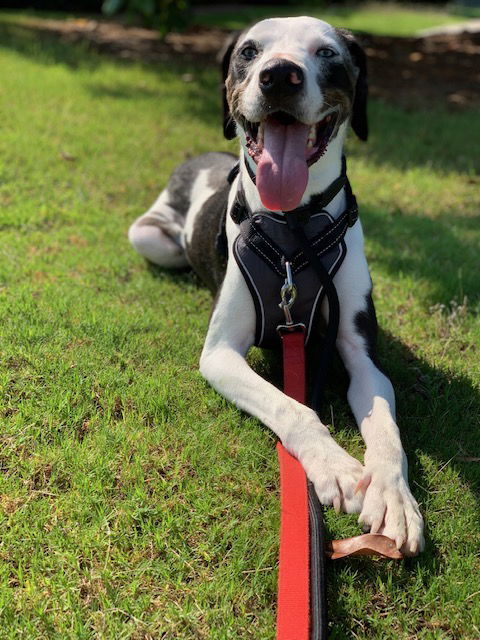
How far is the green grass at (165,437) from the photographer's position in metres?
2.19

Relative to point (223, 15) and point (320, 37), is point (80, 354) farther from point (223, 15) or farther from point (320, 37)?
point (223, 15)

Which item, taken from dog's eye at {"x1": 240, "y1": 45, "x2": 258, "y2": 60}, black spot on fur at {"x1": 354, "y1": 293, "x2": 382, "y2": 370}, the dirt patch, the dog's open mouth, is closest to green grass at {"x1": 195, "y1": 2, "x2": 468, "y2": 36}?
the dirt patch

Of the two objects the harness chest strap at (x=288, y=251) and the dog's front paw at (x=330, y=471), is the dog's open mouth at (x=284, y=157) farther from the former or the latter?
the dog's front paw at (x=330, y=471)

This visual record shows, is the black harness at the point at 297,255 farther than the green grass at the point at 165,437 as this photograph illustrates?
Yes

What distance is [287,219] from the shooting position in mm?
3105

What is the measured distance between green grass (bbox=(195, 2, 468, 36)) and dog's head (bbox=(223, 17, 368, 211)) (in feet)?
34.7

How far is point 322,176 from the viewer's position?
3.13m

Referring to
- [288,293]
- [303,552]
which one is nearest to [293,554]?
[303,552]

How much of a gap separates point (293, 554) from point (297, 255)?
4.47ft

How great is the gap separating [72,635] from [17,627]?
0.17 meters

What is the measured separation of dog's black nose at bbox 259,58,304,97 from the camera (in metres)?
2.79

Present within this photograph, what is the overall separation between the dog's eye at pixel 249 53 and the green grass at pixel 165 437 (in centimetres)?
141

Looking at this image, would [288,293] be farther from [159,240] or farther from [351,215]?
[159,240]

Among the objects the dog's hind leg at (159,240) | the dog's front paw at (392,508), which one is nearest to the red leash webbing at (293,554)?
the dog's front paw at (392,508)
